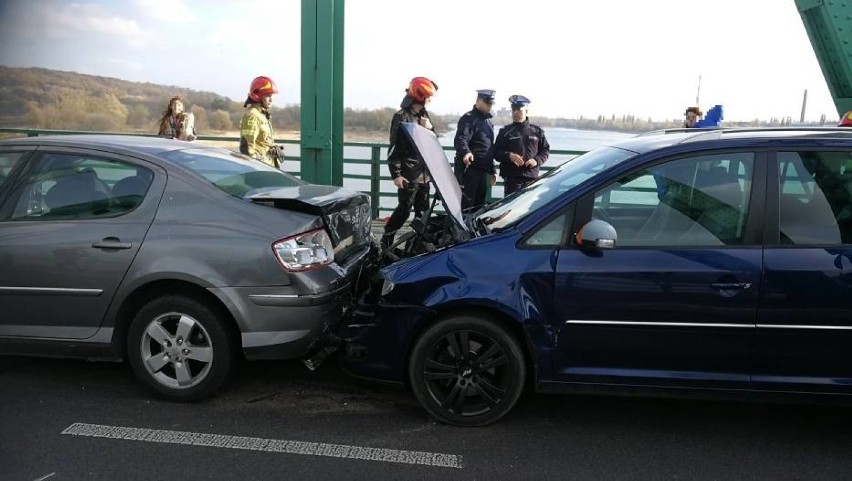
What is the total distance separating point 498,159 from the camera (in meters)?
6.82

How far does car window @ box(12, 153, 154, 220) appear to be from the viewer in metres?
3.59

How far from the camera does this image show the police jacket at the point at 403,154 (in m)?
6.34

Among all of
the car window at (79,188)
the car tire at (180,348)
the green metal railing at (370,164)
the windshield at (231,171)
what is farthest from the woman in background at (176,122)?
the car tire at (180,348)

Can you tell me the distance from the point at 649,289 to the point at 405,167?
150 inches

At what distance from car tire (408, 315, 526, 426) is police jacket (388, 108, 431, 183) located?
3366 mm

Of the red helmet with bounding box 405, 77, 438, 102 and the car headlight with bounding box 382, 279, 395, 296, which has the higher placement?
the red helmet with bounding box 405, 77, 438, 102

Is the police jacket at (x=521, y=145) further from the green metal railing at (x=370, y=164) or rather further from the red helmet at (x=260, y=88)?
the red helmet at (x=260, y=88)

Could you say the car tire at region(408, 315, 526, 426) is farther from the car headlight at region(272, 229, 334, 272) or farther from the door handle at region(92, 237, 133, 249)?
the door handle at region(92, 237, 133, 249)

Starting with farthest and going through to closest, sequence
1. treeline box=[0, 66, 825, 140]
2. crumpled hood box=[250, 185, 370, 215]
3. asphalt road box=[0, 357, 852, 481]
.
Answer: treeline box=[0, 66, 825, 140]
crumpled hood box=[250, 185, 370, 215]
asphalt road box=[0, 357, 852, 481]

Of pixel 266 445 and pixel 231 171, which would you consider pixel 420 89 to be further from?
pixel 266 445

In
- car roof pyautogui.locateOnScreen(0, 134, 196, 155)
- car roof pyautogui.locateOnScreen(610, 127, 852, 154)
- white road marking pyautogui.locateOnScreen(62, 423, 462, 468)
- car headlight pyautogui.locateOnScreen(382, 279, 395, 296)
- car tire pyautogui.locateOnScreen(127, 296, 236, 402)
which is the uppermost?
car roof pyautogui.locateOnScreen(610, 127, 852, 154)

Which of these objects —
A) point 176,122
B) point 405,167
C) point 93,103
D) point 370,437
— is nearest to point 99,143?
point 370,437

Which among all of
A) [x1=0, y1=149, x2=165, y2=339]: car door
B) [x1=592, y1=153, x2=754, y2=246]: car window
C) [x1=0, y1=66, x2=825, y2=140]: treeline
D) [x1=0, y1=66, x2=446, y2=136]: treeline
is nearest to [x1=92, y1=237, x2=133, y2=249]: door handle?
[x1=0, y1=149, x2=165, y2=339]: car door

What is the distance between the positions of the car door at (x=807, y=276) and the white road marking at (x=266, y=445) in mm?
1666
